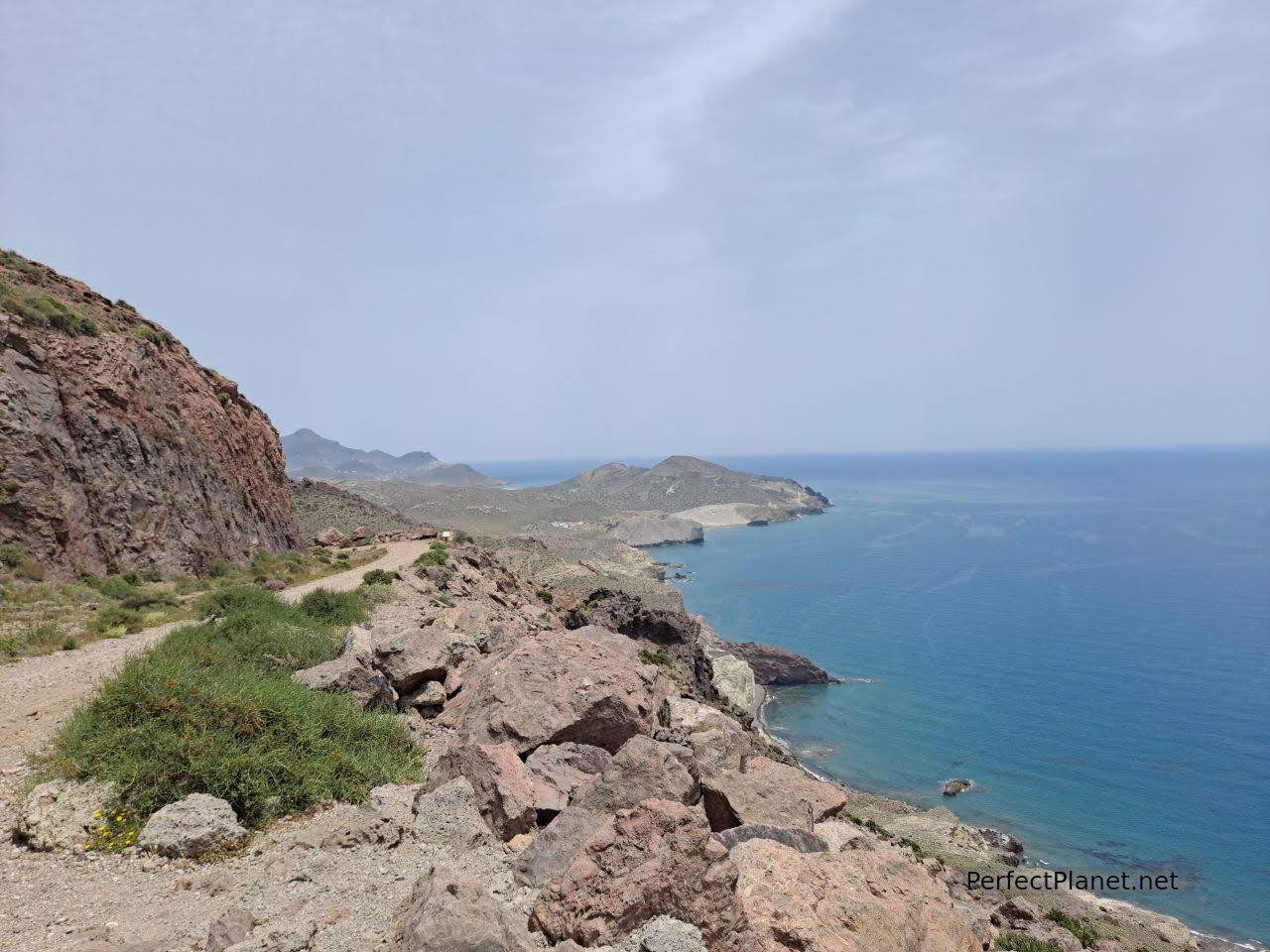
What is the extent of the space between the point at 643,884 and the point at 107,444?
3115cm

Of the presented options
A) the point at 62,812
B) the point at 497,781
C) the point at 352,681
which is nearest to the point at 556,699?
the point at 497,781

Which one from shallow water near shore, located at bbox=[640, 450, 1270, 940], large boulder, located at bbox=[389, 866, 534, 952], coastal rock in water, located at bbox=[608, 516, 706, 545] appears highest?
large boulder, located at bbox=[389, 866, 534, 952]

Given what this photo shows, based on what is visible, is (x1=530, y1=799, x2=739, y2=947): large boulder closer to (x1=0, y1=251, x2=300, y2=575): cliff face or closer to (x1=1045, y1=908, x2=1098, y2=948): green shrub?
(x1=1045, y1=908, x2=1098, y2=948): green shrub

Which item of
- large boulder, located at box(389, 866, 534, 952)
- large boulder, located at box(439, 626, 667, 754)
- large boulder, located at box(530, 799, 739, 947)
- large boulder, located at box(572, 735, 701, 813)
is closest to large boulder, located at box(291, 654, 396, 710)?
large boulder, located at box(439, 626, 667, 754)

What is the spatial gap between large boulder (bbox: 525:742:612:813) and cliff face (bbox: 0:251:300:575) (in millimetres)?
22910

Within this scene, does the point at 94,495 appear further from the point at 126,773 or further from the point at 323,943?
the point at 323,943

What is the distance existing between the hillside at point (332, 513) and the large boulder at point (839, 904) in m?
54.5

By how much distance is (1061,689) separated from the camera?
55938mm

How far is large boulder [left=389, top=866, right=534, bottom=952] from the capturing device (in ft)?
17.5

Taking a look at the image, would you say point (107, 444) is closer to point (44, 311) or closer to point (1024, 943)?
point (44, 311)

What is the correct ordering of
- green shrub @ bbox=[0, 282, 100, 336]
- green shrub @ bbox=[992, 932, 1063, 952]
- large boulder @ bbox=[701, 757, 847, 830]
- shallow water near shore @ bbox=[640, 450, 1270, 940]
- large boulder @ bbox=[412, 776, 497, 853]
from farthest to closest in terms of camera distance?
shallow water near shore @ bbox=[640, 450, 1270, 940] < green shrub @ bbox=[0, 282, 100, 336] < green shrub @ bbox=[992, 932, 1063, 952] < large boulder @ bbox=[701, 757, 847, 830] < large boulder @ bbox=[412, 776, 497, 853]

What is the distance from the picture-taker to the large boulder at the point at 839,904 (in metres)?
6.19

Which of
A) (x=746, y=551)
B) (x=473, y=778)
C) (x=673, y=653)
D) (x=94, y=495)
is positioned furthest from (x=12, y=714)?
(x=746, y=551)

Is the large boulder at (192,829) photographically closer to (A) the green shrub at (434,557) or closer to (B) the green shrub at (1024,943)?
(B) the green shrub at (1024,943)
